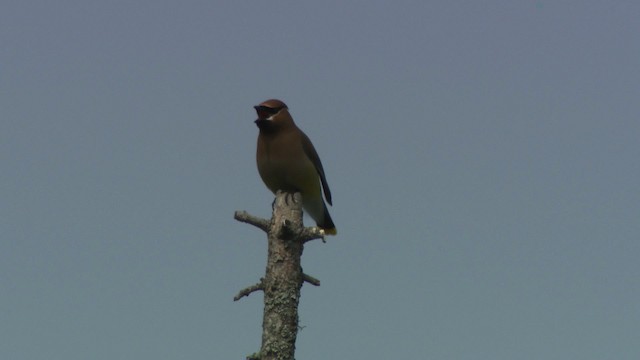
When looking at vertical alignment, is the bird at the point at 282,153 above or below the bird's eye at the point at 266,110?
below

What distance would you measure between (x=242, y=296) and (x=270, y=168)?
1.84 m

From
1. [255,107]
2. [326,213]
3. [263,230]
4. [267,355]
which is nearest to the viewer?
[267,355]

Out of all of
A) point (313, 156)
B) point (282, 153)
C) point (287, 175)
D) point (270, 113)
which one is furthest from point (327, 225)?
point (270, 113)

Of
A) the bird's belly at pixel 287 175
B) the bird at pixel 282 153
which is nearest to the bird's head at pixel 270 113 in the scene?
the bird at pixel 282 153

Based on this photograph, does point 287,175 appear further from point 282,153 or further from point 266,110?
point 266,110

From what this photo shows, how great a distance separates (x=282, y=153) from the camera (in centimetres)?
717

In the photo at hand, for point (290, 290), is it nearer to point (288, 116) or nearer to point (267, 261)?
point (267, 261)

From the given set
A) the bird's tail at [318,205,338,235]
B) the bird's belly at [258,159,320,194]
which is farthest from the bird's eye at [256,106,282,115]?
the bird's tail at [318,205,338,235]

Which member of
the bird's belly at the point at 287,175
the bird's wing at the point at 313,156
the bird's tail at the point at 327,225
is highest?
the bird's wing at the point at 313,156

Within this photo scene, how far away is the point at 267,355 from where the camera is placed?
5.25 metres

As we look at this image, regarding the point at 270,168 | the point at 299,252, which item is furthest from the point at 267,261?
the point at 270,168

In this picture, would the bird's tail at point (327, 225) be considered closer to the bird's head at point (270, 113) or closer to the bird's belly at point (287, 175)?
the bird's belly at point (287, 175)

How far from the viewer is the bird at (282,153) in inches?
280

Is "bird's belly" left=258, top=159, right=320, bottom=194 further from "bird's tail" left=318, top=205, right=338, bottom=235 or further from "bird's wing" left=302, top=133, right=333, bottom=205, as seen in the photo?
"bird's tail" left=318, top=205, right=338, bottom=235
